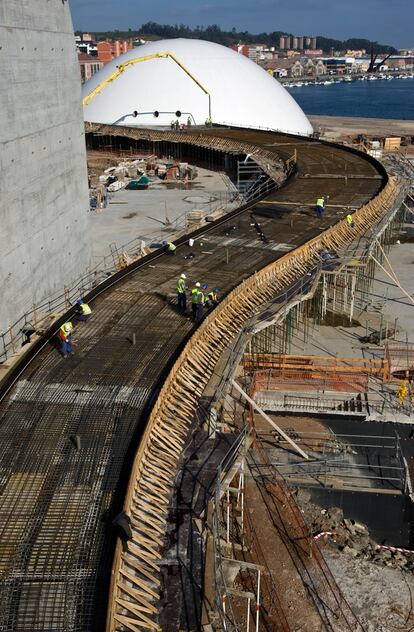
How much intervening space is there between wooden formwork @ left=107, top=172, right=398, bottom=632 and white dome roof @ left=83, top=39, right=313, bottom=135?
162 ft

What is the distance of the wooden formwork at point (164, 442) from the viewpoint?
1205cm

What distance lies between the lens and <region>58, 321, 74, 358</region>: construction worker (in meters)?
19.4

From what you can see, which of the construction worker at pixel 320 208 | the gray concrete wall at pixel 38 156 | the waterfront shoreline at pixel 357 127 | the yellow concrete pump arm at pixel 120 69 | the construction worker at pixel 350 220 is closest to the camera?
the gray concrete wall at pixel 38 156

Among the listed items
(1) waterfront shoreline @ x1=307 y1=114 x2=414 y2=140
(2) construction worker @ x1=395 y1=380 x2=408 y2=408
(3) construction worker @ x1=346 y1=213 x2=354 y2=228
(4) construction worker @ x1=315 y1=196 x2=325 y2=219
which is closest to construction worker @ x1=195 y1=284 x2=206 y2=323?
(2) construction worker @ x1=395 y1=380 x2=408 y2=408

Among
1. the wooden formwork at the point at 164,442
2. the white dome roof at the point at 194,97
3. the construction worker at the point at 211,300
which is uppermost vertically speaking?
the white dome roof at the point at 194,97

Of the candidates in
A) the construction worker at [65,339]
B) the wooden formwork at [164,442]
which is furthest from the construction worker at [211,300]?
the construction worker at [65,339]

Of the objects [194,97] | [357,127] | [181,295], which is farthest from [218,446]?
[357,127]

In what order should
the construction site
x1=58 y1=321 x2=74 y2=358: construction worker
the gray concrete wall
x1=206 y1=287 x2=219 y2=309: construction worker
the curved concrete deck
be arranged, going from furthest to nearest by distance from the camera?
x1=206 y1=287 x2=219 y2=309: construction worker
the gray concrete wall
x1=58 y1=321 x2=74 y2=358: construction worker
the construction site
the curved concrete deck

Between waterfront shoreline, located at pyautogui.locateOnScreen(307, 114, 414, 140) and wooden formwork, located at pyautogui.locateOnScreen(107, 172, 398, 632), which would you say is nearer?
wooden formwork, located at pyautogui.locateOnScreen(107, 172, 398, 632)

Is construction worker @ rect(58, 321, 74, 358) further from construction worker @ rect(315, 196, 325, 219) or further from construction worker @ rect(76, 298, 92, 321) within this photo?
construction worker @ rect(315, 196, 325, 219)

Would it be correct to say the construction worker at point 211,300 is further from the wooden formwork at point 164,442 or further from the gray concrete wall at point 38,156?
the gray concrete wall at point 38,156

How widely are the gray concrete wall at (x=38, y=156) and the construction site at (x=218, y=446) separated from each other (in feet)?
3.36

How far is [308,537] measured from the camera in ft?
58.8

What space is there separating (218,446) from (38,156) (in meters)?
14.9
